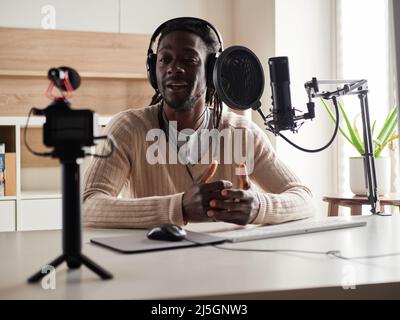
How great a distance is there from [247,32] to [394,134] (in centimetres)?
136

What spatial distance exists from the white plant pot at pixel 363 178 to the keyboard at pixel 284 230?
1.24m

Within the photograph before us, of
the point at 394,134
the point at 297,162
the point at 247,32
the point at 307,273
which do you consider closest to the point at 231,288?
the point at 307,273

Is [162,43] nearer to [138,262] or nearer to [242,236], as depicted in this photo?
[242,236]

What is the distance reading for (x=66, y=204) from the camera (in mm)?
768

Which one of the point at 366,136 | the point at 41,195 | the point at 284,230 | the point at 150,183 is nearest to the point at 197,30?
the point at 150,183

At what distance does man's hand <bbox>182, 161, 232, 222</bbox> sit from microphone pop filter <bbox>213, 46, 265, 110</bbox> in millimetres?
152

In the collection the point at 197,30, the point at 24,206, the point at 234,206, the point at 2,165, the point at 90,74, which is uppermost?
the point at 90,74

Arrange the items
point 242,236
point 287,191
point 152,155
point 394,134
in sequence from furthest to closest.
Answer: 1. point 394,134
2. point 152,155
3. point 287,191
4. point 242,236

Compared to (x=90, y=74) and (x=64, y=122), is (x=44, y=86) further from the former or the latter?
(x=64, y=122)

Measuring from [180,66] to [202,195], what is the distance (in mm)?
573

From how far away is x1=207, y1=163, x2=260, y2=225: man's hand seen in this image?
129 cm

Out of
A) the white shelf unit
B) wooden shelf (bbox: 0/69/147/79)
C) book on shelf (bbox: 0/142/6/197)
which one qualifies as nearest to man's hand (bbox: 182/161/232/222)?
the white shelf unit

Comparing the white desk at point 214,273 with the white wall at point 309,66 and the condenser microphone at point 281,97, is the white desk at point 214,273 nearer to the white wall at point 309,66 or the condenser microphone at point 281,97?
the condenser microphone at point 281,97

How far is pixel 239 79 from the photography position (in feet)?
4.06
